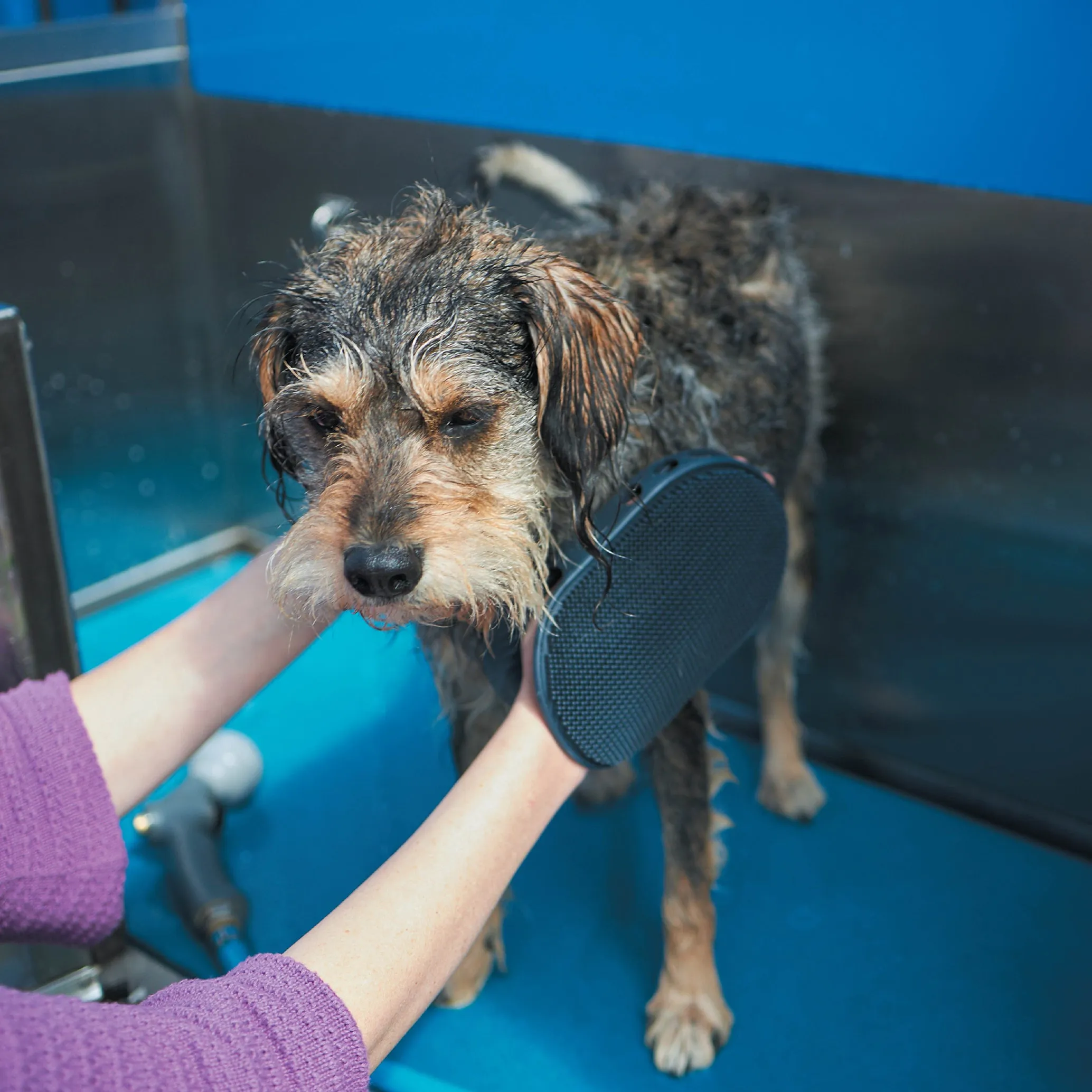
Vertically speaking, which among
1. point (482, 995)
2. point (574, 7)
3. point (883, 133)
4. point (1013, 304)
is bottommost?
point (482, 995)

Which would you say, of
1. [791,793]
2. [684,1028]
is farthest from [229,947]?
[791,793]

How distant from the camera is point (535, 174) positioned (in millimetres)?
2184

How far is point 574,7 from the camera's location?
2055 millimetres

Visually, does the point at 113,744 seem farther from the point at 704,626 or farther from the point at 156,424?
the point at 156,424

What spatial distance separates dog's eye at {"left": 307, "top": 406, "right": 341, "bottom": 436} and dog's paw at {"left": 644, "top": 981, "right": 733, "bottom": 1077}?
3.30ft

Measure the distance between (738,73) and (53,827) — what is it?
1.59 m

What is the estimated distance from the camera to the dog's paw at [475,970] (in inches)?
70.9

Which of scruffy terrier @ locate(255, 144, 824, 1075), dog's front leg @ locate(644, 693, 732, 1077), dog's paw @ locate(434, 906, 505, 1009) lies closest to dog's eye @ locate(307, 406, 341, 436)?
scruffy terrier @ locate(255, 144, 824, 1075)

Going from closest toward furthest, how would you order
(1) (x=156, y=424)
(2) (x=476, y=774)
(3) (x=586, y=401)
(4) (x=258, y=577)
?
1. (2) (x=476, y=774)
2. (3) (x=586, y=401)
3. (4) (x=258, y=577)
4. (1) (x=156, y=424)

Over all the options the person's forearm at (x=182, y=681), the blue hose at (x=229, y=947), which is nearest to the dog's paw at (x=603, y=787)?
the blue hose at (x=229, y=947)

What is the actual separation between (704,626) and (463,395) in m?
0.42

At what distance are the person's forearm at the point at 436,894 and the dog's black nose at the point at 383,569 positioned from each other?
204 mm

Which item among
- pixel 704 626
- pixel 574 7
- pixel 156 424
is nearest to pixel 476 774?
pixel 704 626

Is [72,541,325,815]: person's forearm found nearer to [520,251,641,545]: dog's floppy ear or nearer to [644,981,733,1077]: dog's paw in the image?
[520,251,641,545]: dog's floppy ear
